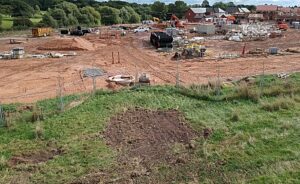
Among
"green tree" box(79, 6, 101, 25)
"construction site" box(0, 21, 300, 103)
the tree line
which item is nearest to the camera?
"construction site" box(0, 21, 300, 103)

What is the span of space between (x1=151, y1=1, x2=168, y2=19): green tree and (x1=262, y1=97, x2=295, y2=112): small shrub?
274 ft

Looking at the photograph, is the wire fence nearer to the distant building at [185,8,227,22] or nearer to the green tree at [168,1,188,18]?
the distant building at [185,8,227,22]

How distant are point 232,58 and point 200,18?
61.9 meters

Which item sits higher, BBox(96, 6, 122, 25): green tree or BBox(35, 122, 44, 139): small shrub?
BBox(96, 6, 122, 25): green tree

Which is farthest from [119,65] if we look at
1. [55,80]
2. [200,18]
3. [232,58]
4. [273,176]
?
[200,18]

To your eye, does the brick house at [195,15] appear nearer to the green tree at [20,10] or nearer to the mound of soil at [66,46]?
the green tree at [20,10]

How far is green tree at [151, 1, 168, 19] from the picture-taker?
96875mm

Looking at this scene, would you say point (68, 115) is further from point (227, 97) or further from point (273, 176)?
point (273, 176)

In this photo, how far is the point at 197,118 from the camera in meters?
13.8

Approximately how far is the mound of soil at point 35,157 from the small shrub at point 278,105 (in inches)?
325

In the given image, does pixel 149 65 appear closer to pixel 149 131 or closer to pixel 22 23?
pixel 149 131

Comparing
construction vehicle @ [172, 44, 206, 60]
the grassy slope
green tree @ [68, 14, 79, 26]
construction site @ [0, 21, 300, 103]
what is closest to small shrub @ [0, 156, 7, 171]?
the grassy slope

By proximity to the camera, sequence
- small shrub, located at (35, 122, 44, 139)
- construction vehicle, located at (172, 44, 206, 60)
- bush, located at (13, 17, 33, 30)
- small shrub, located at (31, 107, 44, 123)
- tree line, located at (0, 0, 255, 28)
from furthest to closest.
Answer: tree line, located at (0, 0, 255, 28) < bush, located at (13, 17, 33, 30) < construction vehicle, located at (172, 44, 206, 60) < small shrub, located at (31, 107, 44, 123) < small shrub, located at (35, 122, 44, 139)

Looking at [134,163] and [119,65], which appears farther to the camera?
[119,65]
